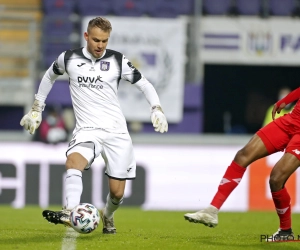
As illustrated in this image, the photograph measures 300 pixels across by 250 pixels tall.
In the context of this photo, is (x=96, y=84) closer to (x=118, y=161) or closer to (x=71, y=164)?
(x=118, y=161)

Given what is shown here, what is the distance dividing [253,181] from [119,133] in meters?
7.75

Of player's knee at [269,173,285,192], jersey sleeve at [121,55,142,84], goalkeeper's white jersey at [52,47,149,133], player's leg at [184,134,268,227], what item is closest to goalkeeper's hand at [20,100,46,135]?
goalkeeper's white jersey at [52,47,149,133]

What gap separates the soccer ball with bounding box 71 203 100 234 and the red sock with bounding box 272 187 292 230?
198 centimetres

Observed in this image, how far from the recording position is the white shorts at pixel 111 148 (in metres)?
8.17

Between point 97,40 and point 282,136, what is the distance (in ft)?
6.83

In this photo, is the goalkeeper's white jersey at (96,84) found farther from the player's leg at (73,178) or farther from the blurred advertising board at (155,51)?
the blurred advertising board at (155,51)

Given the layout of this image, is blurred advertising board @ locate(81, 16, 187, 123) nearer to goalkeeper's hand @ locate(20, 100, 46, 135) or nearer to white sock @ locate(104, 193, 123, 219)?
white sock @ locate(104, 193, 123, 219)

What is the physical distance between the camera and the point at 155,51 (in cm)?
1970

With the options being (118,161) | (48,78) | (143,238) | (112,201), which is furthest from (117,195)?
(48,78)

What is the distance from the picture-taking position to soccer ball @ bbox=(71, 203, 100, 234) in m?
7.34

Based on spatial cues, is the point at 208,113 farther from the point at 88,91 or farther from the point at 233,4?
the point at 88,91

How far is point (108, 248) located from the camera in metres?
7.55

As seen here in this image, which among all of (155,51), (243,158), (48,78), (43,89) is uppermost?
(155,51)

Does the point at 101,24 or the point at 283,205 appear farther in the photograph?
the point at 283,205
